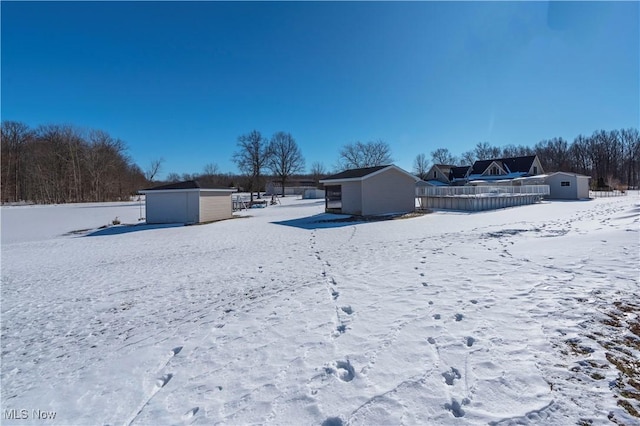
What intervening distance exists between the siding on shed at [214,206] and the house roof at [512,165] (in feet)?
125

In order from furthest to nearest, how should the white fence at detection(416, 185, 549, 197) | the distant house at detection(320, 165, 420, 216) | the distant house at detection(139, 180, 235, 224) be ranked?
the white fence at detection(416, 185, 549, 197)
the distant house at detection(139, 180, 235, 224)
the distant house at detection(320, 165, 420, 216)

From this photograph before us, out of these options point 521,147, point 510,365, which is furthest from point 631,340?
point 521,147

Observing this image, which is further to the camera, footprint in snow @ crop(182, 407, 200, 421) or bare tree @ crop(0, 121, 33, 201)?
bare tree @ crop(0, 121, 33, 201)

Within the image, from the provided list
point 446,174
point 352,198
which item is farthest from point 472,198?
point 446,174

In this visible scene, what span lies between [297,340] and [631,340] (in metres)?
3.66

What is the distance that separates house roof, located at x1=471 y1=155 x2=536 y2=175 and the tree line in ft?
189

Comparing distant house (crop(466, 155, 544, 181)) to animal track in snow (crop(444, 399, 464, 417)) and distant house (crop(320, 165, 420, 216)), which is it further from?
animal track in snow (crop(444, 399, 464, 417))

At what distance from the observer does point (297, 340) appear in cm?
371

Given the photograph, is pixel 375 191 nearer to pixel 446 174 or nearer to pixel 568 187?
pixel 568 187

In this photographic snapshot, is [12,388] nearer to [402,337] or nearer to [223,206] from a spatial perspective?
[402,337]

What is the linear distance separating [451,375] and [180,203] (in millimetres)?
20565

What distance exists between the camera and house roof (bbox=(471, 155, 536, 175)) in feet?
134

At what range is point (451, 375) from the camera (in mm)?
2830

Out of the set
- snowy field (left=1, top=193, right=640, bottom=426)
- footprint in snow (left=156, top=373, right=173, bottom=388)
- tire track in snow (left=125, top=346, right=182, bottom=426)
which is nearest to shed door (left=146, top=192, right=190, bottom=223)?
snowy field (left=1, top=193, right=640, bottom=426)
